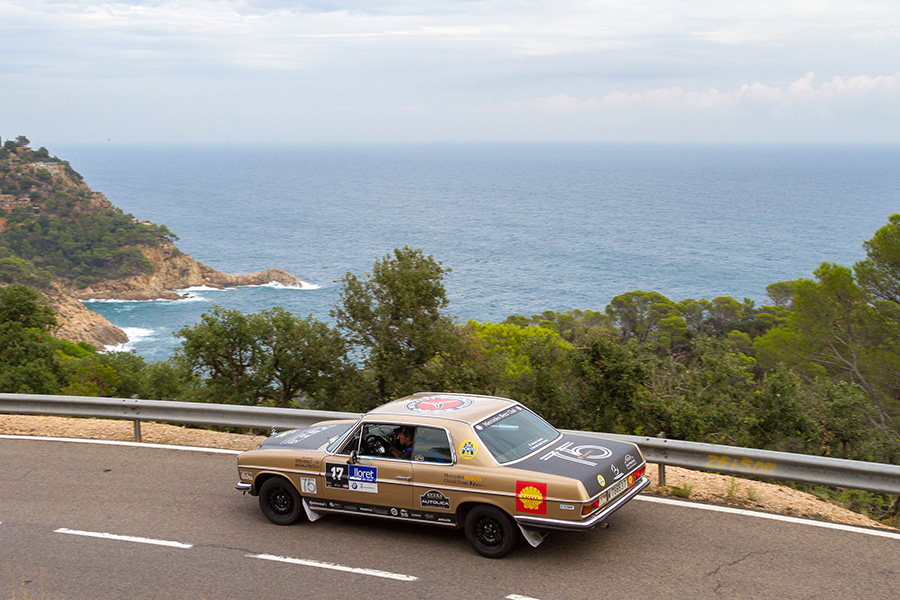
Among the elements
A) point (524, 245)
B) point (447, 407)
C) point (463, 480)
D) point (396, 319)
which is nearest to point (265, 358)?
point (396, 319)

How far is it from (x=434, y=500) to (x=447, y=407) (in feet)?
3.46

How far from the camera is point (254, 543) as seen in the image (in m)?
7.53

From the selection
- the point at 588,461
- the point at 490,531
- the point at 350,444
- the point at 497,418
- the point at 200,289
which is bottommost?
the point at 490,531

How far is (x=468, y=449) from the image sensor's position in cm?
706

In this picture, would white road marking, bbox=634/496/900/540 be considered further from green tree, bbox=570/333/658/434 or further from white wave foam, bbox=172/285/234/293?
white wave foam, bbox=172/285/234/293

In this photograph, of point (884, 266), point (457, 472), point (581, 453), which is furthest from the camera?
point (884, 266)

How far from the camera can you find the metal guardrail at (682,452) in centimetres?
782

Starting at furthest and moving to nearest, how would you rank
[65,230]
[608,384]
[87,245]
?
[65,230] → [87,245] → [608,384]

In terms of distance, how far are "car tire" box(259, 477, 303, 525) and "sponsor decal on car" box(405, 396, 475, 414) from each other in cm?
155

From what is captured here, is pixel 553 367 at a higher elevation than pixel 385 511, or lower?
higher

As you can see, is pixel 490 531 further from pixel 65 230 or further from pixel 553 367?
pixel 65 230

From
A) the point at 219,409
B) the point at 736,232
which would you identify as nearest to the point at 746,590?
the point at 219,409

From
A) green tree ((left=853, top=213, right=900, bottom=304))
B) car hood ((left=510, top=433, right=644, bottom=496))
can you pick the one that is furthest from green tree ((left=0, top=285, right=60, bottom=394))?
green tree ((left=853, top=213, right=900, bottom=304))

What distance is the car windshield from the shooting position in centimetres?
711
